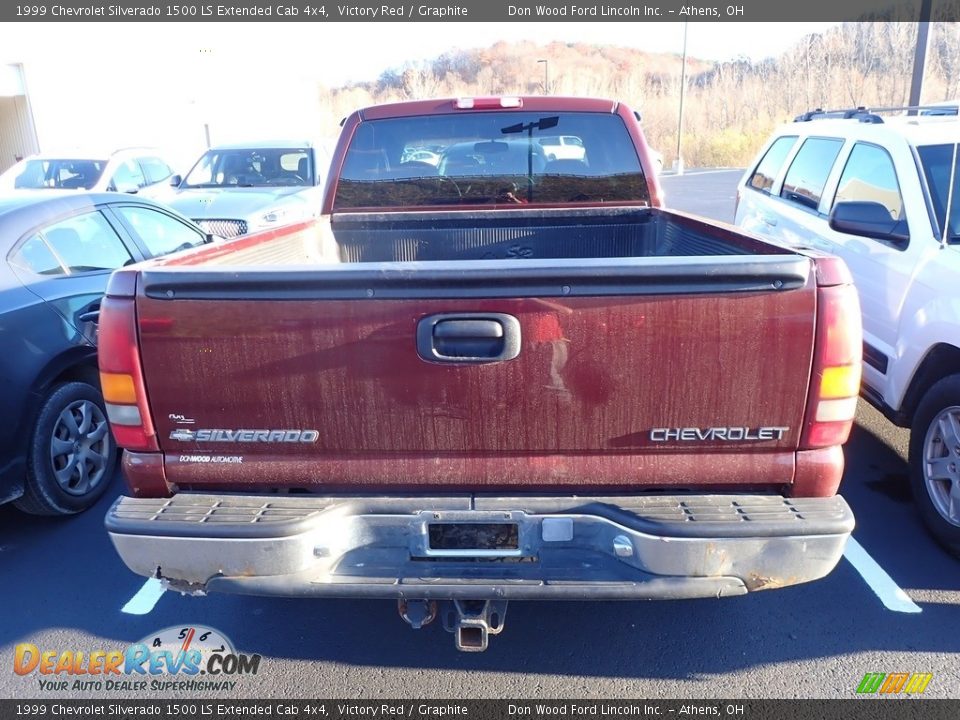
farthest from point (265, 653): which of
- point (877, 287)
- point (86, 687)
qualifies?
point (877, 287)

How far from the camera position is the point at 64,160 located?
11977 millimetres

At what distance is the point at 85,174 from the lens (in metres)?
11.7

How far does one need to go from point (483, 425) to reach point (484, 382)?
15 cm

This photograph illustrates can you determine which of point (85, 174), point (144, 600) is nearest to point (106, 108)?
point (85, 174)

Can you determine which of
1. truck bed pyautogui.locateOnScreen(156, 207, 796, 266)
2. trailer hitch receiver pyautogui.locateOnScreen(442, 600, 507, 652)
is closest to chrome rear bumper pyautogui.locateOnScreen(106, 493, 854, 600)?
trailer hitch receiver pyautogui.locateOnScreen(442, 600, 507, 652)

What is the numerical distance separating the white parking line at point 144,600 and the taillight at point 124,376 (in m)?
1.17

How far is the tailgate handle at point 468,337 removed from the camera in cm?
215

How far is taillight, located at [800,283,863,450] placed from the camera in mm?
2113

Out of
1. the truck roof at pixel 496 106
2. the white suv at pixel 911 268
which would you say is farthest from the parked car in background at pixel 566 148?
the white suv at pixel 911 268

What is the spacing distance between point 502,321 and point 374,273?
42 centimetres

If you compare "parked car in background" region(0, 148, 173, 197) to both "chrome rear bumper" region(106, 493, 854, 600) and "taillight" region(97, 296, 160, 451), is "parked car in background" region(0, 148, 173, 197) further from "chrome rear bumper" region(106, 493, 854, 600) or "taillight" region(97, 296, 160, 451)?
"chrome rear bumper" region(106, 493, 854, 600)

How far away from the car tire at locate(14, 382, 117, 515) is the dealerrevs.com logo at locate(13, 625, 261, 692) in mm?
970

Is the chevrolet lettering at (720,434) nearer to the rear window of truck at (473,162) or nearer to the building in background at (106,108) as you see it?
the rear window of truck at (473,162)

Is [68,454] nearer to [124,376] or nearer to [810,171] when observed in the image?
[124,376]
